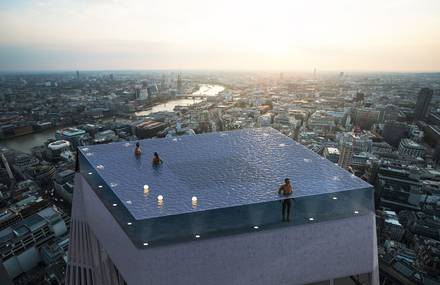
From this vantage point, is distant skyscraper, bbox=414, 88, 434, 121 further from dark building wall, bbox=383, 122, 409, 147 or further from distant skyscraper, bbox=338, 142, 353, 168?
distant skyscraper, bbox=338, 142, 353, 168

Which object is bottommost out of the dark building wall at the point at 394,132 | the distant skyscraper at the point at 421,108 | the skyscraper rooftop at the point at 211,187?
the dark building wall at the point at 394,132

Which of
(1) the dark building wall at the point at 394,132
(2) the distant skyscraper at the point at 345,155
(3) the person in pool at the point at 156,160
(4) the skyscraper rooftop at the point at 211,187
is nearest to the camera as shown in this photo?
(4) the skyscraper rooftop at the point at 211,187

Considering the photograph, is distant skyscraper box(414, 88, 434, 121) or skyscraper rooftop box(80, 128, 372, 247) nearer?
skyscraper rooftop box(80, 128, 372, 247)

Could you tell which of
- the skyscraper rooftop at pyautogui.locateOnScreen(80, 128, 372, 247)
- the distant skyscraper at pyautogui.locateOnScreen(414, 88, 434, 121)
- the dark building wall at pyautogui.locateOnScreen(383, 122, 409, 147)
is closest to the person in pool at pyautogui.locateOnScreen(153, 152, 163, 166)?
the skyscraper rooftop at pyautogui.locateOnScreen(80, 128, 372, 247)

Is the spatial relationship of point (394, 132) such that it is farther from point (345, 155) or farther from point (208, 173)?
point (208, 173)

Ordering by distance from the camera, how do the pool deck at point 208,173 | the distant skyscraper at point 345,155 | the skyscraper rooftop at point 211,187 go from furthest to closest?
the distant skyscraper at point 345,155 → the pool deck at point 208,173 → the skyscraper rooftop at point 211,187

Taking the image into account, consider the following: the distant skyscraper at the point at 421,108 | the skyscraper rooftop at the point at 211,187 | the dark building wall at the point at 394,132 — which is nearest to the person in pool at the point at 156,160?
the skyscraper rooftop at the point at 211,187

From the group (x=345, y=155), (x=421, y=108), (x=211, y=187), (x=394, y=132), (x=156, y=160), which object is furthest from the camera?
(x=421, y=108)

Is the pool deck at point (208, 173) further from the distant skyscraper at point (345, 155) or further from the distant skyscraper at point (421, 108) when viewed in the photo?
the distant skyscraper at point (421, 108)

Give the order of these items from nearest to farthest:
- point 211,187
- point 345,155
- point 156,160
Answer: point 211,187, point 156,160, point 345,155

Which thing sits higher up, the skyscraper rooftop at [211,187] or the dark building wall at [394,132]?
the skyscraper rooftop at [211,187]

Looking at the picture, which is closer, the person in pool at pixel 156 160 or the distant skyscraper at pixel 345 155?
the person in pool at pixel 156 160

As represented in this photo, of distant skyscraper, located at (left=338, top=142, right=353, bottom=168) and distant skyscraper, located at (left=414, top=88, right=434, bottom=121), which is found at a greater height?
distant skyscraper, located at (left=414, top=88, right=434, bottom=121)

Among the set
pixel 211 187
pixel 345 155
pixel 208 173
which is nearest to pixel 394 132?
pixel 345 155
